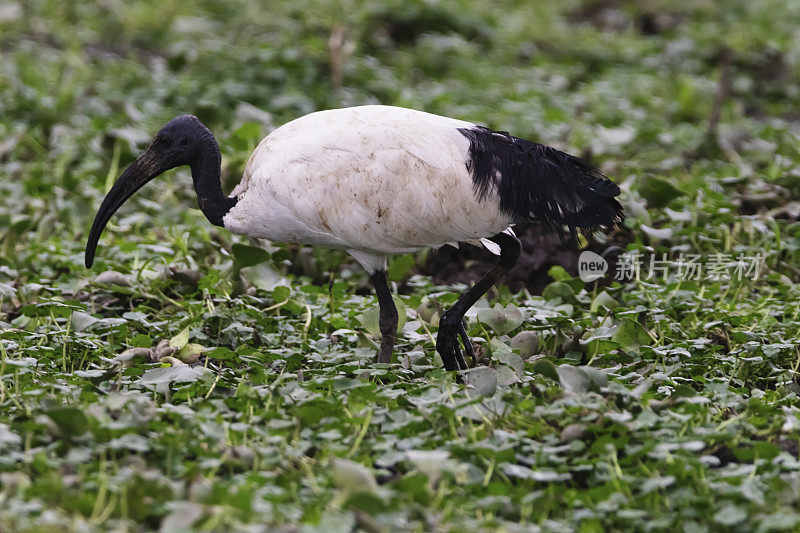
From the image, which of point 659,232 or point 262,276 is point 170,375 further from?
point 659,232

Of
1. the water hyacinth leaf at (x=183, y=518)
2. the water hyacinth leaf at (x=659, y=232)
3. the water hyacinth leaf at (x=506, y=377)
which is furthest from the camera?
the water hyacinth leaf at (x=659, y=232)

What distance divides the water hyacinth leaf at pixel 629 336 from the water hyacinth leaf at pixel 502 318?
0.45 meters

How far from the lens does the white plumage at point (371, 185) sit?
14.8 feet

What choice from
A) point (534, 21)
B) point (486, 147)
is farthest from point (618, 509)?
point (534, 21)

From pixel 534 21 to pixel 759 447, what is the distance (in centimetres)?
916

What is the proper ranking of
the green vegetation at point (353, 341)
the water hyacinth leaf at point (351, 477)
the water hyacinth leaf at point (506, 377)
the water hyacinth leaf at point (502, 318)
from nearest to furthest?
1. the water hyacinth leaf at point (351, 477)
2. the green vegetation at point (353, 341)
3. the water hyacinth leaf at point (506, 377)
4. the water hyacinth leaf at point (502, 318)

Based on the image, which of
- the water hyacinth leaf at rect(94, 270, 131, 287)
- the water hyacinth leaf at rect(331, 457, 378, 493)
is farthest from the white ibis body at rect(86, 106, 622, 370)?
the water hyacinth leaf at rect(331, 457, 378, 493)

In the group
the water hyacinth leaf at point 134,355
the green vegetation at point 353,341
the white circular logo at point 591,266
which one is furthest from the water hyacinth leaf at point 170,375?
the white circular logo at point 591,266

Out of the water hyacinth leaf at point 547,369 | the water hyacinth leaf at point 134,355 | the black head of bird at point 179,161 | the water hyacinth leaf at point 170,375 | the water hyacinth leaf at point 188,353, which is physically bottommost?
the water hyacinth leaf at point 188,353

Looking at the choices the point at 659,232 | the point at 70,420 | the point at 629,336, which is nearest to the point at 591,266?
the point at 659,232

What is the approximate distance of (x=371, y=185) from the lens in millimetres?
4512

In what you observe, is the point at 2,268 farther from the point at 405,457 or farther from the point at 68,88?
the point at 68,88

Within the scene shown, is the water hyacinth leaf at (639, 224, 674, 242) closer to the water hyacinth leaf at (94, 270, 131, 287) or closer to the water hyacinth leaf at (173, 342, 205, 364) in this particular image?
the water hyacinth leaf at (173, 342, 205, 364)

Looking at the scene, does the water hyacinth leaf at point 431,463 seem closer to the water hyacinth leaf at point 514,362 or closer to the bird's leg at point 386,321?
the water hyacinth leaf at point 514,362
